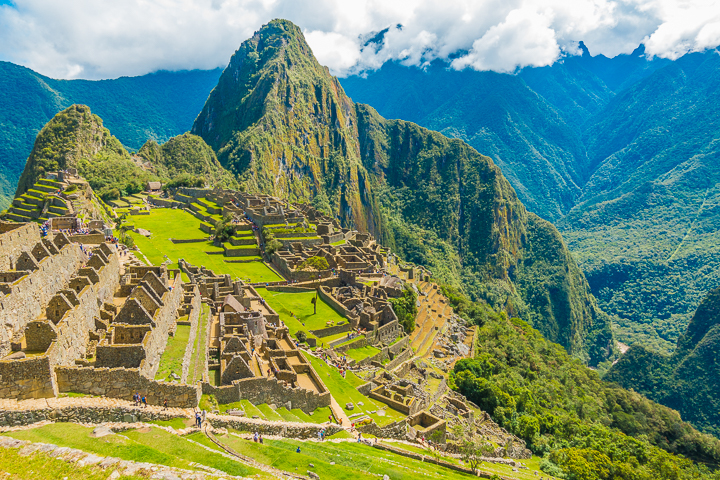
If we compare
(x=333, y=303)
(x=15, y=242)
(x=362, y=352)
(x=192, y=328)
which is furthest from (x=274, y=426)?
(x=333, y=303)

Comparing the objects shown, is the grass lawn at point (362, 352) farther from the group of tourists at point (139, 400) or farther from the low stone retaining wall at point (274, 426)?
the group of tourists at point (139, 400)

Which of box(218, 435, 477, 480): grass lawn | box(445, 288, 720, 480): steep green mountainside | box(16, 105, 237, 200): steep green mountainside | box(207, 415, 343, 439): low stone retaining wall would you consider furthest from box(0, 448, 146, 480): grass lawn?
box(16, 105, 237, 200): steep green mountainside

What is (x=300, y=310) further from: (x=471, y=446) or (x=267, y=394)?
(x=471, y=446)

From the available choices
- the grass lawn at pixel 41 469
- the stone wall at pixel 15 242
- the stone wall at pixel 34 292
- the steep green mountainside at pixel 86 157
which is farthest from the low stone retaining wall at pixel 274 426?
the steep green mountainside at pixel 86 157

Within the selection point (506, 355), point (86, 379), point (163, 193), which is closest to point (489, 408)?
point (506, 355)

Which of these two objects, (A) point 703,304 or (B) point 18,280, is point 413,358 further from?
(A) point 703,304
